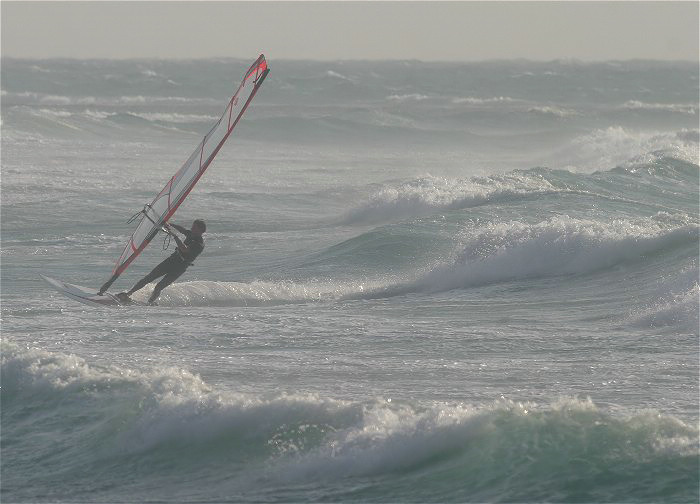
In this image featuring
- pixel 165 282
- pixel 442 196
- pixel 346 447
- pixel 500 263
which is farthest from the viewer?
pixel 442 196

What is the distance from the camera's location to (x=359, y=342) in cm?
1188

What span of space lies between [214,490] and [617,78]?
81729 mm

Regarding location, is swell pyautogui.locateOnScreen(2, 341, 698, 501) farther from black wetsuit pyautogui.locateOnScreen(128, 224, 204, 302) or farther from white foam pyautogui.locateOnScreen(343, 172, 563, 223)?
white foam pyautogui.locateOnScreen(343, 172, 563, 223)

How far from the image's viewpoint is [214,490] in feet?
27.8

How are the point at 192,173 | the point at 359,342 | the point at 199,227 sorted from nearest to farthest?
the point at 359,342 → the point at 199,227 → the point at 192,173

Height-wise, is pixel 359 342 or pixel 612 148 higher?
pixel 612 148

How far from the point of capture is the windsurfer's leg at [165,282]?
43.4 feet

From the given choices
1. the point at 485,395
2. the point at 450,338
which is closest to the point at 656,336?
the point at 450,338

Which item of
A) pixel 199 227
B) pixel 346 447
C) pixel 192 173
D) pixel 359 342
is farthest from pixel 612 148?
pixel 346 447

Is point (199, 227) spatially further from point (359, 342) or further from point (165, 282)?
point (359, 342)

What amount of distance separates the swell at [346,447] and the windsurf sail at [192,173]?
3.19m

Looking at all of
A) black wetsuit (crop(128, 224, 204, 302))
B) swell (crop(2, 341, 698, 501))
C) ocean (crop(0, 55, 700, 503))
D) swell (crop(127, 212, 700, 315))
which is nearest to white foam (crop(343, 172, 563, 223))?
ocean (crop(0, 55, 700, 503))

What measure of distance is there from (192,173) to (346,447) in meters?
5.30

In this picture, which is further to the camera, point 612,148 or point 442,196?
point 612,148
